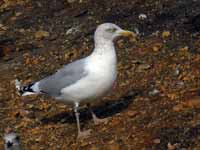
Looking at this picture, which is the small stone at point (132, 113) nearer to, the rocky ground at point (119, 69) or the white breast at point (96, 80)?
the rocky ground at point (119, 69)

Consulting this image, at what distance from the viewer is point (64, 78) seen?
27.5 feet

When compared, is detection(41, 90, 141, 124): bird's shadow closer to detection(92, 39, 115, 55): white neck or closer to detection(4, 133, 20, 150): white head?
detection(92, 39, 115, 55): white neck

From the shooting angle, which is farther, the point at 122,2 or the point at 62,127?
the point at 122,2

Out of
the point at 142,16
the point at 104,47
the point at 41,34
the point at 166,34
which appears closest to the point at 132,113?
the point at 104,47

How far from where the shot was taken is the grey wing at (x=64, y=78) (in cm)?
814

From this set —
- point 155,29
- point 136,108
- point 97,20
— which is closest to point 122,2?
point 97,20

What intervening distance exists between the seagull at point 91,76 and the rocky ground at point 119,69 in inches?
18.1

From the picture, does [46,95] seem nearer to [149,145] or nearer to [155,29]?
[149,145]

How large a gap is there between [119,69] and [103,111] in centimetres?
121

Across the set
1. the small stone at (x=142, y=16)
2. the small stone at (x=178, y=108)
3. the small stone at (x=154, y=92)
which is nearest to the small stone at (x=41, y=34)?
the small stone at (x=142, y=16)

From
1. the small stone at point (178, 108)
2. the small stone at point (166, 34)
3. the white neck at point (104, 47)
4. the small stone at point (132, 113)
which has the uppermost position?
the white neck at point (104, 47)

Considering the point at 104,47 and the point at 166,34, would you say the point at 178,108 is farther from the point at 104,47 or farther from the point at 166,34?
the point at 166,34

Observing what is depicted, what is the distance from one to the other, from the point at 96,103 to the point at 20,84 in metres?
1.63

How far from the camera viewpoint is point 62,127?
8719 mm
